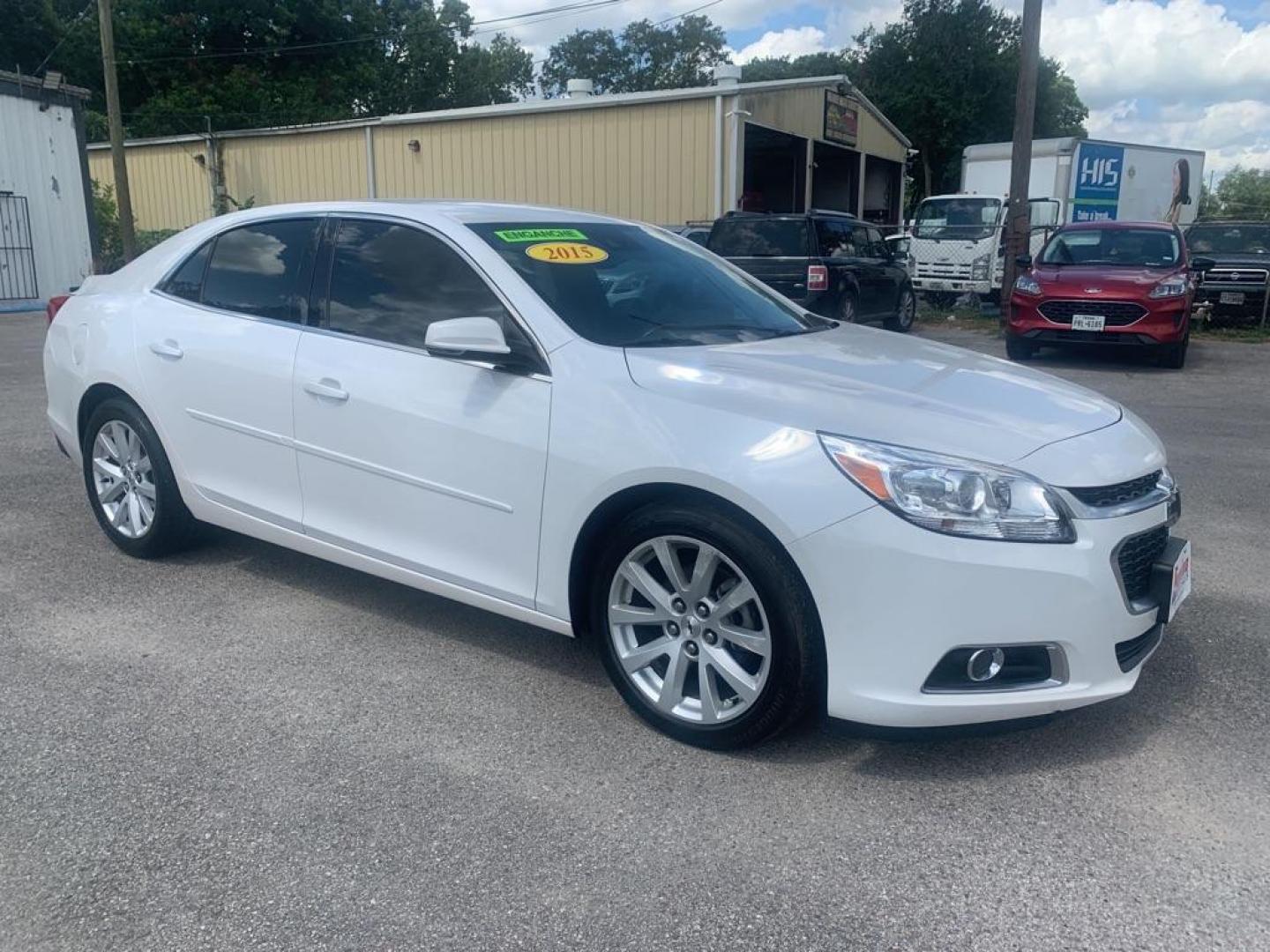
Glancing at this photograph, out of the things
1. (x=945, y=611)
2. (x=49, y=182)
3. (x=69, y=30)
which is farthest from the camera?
(x=69, y=30)

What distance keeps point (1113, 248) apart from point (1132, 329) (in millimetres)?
1620

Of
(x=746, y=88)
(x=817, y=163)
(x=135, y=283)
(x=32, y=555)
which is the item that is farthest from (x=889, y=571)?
(x=817, y=163)

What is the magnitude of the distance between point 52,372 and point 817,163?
2805 centimetres

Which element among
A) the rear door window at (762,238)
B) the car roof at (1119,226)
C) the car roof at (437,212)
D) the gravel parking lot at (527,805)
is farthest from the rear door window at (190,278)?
the car roof at (1119,226)

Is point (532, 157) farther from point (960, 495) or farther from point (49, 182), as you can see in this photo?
point (960, 495)

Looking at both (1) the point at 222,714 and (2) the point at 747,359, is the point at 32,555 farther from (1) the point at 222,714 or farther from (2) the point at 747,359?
(2) the point at 747,359

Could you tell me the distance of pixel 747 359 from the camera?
3.56 metres

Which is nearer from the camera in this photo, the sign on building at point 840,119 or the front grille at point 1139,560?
the front grille at point 1139,560

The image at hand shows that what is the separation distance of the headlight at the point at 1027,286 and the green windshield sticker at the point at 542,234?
Answer: 9223 mm

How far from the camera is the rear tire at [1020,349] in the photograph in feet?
40.9

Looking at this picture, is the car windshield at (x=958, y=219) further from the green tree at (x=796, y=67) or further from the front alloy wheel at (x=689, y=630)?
the green tree at (x=796, y=67)

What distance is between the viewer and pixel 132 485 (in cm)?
492

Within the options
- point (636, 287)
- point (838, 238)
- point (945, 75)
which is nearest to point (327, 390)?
point (636, 287)

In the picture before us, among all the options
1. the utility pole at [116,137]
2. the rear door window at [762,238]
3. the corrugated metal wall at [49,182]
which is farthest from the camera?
the utility pole at [116,137]
